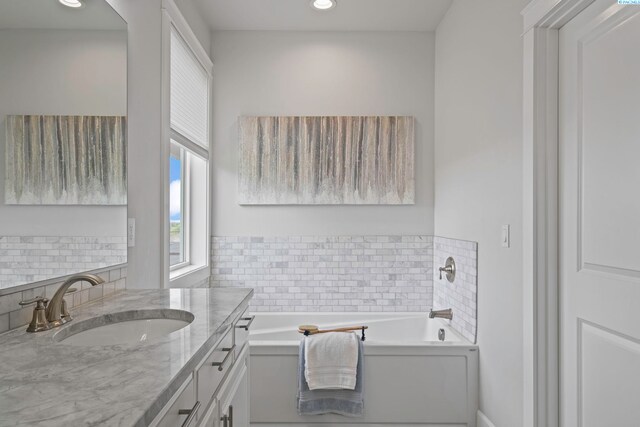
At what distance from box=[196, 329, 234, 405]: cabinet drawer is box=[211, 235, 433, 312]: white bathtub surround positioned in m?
1.78

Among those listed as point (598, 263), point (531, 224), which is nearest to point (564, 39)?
point (531, 224)

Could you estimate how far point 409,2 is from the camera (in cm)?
289

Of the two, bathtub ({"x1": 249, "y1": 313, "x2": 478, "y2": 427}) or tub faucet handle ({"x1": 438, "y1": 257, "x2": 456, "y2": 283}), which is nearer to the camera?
bathtub ({"x1": 249, "y1": 313, "x2": 478, "y2": 427})

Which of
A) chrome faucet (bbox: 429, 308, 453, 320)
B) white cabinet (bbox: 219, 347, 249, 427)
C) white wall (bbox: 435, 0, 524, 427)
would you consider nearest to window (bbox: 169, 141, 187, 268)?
white cabinet (bbox: 219, 347, 249, 427)

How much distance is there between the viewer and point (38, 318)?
47.4 inches

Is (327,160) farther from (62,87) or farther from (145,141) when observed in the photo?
(62,87)

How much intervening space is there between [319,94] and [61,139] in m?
2.20

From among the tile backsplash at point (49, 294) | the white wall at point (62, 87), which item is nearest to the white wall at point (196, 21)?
the white wall at point (62, 87)

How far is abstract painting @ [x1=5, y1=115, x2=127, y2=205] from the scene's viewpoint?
4.06ft

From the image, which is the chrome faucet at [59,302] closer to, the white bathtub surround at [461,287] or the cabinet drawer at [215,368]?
the cabinet drawer at [215,368]

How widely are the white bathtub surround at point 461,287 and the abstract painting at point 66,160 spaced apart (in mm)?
1933

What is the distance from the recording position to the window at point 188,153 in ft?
8.34

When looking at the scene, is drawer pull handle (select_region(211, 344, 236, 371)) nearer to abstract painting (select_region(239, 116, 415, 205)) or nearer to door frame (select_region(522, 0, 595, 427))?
door frame (select_region(522, 0, 595, 427))

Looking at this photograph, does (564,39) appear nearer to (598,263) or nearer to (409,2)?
(598,263)
